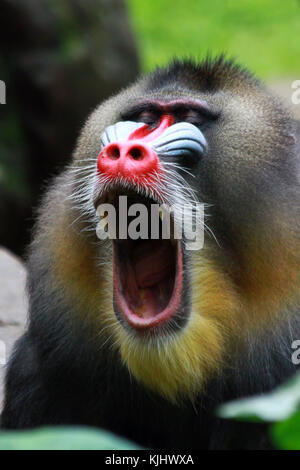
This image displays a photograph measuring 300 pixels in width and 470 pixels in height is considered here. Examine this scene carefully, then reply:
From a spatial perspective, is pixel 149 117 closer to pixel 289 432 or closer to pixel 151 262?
pixel 151 262

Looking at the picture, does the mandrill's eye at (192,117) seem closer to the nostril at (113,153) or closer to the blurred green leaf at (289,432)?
the nostril at (113,153)

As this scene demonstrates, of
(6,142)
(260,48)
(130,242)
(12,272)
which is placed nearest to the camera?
(130,242)

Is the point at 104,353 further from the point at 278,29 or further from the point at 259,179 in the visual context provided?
the point at 278,29

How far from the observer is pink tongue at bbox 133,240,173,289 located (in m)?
3.53

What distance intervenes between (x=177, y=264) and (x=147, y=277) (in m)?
0.22

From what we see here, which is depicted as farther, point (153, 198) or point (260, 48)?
point (260, 48)

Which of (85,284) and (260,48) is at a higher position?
(260,48)

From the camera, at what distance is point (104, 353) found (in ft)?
12.2

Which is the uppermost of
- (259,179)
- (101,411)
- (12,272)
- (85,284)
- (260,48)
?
(260,48)

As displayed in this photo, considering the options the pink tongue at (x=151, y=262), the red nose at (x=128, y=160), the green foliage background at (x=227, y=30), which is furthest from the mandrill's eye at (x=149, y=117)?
the green foliage background at (x=227, y=30)

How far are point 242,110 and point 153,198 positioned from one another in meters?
0.60

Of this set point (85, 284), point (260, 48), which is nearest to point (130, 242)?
point (85, 284)

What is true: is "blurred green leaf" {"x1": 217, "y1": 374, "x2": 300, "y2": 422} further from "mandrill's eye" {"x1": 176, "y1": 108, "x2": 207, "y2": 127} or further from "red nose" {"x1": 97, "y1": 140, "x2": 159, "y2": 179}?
"mandrill's eye" {"x1": 176, "y1": 108, "x2": 207, "y2": 127}

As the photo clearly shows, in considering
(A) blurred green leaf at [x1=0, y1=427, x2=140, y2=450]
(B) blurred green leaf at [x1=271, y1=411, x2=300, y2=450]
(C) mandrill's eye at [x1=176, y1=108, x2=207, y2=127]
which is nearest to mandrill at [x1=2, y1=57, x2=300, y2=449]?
(C) mandrill's eye at [x1=176, y1=108, x2=207, y2=127]
